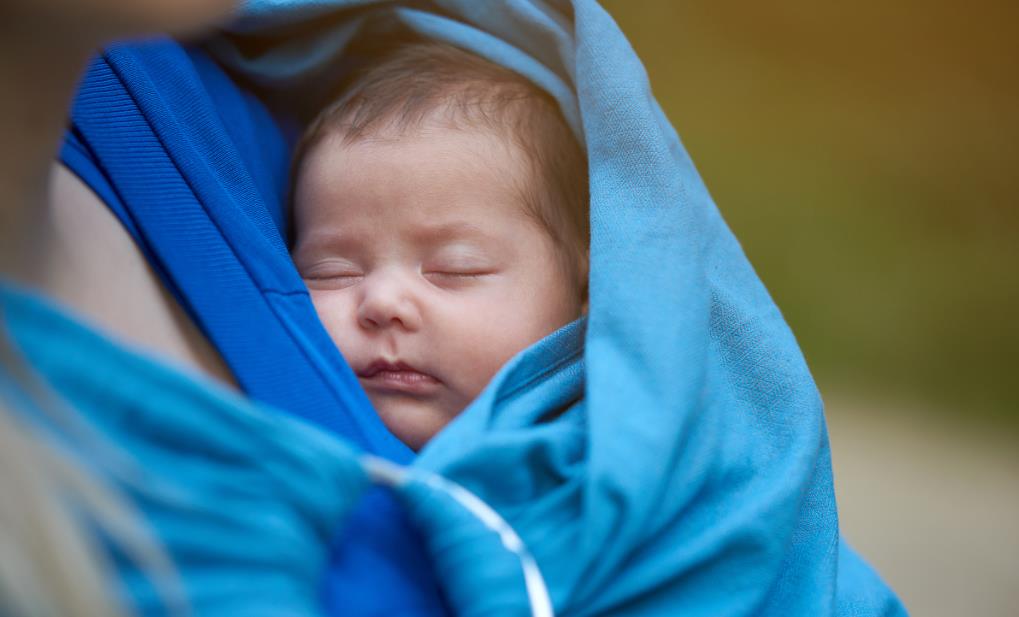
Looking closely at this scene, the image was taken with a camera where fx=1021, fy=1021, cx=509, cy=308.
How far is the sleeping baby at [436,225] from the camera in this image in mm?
890

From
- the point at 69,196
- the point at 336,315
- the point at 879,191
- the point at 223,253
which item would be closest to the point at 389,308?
the point at 336,315

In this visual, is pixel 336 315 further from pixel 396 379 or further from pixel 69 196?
pixel 69 196

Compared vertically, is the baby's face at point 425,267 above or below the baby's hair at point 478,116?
below

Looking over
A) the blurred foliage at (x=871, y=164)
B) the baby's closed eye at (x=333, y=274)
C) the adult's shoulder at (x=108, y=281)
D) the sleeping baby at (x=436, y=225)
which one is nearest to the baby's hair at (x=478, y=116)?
the sleeping baby at (x=436, y=225)

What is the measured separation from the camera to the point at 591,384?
0.76 meters

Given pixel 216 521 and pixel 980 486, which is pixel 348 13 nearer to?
pixel 216 521

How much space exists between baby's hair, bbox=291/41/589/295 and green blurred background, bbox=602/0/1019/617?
5.31 ft

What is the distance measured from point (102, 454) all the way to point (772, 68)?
2452 millimetres

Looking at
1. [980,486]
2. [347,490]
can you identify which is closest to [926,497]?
[980,486]

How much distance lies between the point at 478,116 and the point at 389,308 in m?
0.25

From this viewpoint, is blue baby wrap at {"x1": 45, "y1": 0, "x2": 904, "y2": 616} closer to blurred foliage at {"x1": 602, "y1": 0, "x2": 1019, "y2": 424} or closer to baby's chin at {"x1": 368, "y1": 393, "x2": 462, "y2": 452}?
baby's chin at {"x1": 368, "y1": 393, "x2": 462, "y2": 452}

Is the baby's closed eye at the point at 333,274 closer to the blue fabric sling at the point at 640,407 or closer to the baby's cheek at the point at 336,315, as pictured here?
the baby's cheek at the point at 336,315

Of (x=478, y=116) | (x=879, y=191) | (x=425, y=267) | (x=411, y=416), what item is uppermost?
(x=478, y=116)

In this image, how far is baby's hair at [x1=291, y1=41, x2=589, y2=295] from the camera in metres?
1.00
